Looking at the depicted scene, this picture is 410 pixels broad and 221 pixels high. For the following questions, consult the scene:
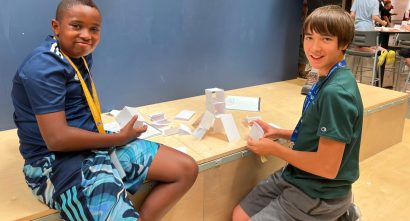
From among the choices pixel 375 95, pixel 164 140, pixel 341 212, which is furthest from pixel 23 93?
pixel 375 95

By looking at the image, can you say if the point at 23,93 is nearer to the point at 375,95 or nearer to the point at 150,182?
the point at 150,182

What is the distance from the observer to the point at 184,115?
1983 mm

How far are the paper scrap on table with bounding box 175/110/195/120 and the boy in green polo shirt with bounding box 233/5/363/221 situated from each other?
2.04 feet

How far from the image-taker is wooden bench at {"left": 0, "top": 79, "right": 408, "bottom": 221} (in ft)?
4.12

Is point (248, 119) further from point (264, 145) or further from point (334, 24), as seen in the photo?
point (334, 24)

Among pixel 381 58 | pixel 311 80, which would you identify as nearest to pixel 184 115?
pixel 311 80

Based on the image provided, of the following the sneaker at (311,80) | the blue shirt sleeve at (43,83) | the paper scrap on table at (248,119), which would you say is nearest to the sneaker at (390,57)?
the sneaker at (311,80)

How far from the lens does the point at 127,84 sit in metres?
2.11

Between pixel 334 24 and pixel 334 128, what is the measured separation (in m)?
0.35

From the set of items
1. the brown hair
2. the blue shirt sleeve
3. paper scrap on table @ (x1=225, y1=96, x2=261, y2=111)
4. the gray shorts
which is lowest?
the gray shorts

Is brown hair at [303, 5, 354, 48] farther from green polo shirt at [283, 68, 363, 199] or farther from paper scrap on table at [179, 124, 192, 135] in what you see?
paper scrap on table at [179, 124, 192, 135]

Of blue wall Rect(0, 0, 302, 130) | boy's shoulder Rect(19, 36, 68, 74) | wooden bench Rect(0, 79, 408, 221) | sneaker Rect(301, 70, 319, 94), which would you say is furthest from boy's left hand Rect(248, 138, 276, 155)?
sneaker Rect(301, 70, 319, 94)

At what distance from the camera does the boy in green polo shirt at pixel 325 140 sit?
1.16 meters

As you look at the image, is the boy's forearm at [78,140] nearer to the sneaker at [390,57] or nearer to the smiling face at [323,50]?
the smiling face at [323,50]
